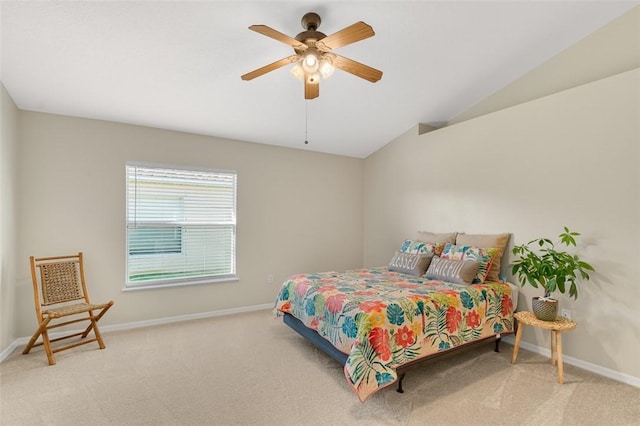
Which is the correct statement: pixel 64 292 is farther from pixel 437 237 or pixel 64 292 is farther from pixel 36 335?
pixel 437 237

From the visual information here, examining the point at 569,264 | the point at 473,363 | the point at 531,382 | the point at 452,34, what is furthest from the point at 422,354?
the point at 452,34

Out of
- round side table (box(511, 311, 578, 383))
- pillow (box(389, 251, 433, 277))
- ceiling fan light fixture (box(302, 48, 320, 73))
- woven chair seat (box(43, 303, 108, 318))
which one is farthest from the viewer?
pillow (box(389, 251, 433, 277))

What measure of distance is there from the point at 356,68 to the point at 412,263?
236cm

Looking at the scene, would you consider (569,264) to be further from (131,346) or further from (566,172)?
(131,346)

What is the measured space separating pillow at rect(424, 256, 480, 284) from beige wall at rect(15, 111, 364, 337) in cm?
210

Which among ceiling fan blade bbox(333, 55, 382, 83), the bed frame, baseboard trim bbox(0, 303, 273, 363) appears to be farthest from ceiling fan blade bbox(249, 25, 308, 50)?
baseboard trim bbox(0, 303, 273, 363)

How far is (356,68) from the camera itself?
2.40 m

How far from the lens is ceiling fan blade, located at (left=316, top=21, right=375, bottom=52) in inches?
75.0

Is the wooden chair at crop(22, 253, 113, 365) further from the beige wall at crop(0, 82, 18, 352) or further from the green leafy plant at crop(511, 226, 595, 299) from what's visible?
the green leafy plant at crop(511, 226, 595, 299)

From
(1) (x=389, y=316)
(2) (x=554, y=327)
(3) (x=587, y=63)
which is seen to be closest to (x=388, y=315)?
(1) (x=389, y=316)

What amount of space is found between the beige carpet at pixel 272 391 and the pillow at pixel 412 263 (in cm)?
100

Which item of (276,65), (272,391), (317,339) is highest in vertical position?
(276,65)

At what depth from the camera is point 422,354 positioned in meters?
2.50

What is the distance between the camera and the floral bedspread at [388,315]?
88.3 inches
